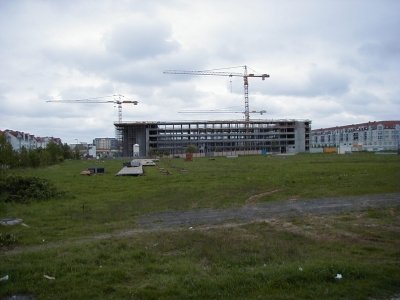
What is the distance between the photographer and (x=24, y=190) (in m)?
24.4

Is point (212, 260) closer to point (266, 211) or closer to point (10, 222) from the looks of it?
point (266, 211)

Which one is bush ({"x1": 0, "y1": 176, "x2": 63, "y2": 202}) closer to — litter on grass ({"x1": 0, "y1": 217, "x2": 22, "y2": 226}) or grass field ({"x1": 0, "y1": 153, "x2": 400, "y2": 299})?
grass field ({"x1": 0, "y1": 153, "x2": 400, "y2": 299})

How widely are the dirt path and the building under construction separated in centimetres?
15654

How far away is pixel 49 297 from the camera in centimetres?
734

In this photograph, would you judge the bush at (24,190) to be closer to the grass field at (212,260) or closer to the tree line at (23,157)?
the grass field at (212,260)

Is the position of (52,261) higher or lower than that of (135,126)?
lower

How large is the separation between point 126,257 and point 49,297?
9.24 ft

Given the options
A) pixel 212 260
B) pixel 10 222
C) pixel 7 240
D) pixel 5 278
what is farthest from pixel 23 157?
pixel 212 260

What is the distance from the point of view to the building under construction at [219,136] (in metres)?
179

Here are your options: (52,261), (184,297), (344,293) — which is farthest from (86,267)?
(344,293)

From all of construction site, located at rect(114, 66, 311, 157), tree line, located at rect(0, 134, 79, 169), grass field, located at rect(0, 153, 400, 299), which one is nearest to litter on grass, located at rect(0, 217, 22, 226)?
grass field, located at rect(0, 153, 400, 299)

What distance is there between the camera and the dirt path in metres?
13.3

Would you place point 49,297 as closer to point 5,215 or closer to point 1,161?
point 5,215

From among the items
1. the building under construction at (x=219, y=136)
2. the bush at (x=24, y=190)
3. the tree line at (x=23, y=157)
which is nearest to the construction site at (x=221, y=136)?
the building under construction at (x=219, y=136)
